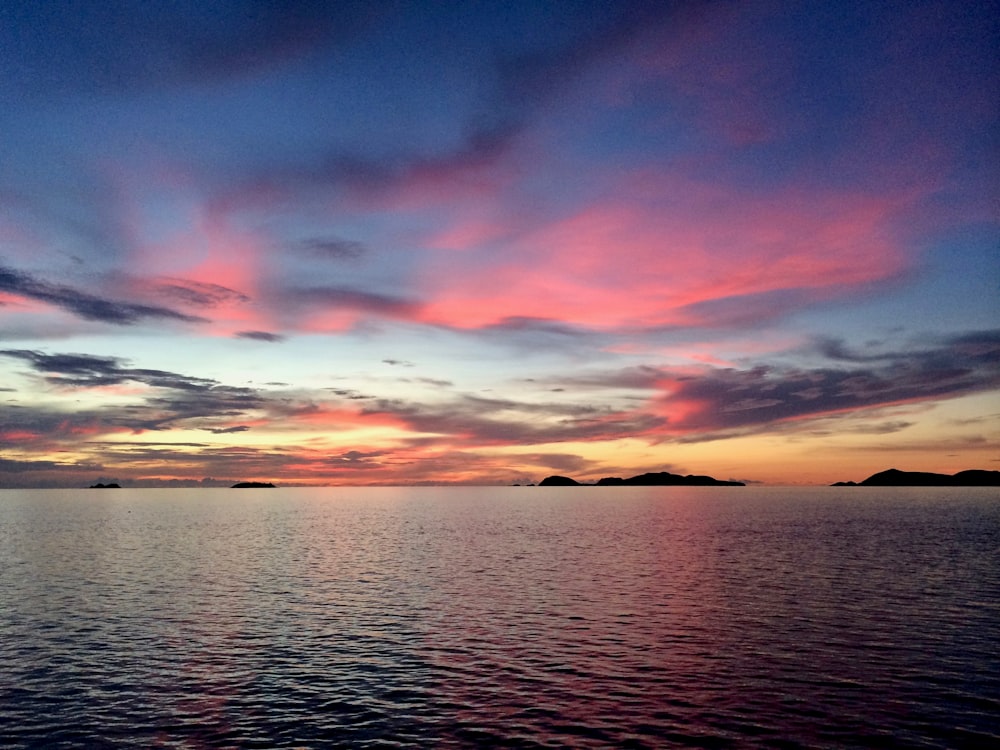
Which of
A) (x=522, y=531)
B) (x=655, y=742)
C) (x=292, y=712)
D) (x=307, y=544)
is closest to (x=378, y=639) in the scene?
(x=292, y=712)

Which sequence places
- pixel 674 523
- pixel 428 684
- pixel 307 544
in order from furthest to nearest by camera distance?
pixel 674 523 → pixel 307 544 → pixel 428 684

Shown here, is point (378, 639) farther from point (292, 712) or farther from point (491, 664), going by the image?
point (292, 712)

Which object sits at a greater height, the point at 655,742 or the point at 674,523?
the point at 674,523

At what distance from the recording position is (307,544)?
127 meters

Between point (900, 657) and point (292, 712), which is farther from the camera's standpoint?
point (900, 657)

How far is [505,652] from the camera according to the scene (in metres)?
48.6

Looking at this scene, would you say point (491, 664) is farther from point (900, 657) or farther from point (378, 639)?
point (900, 657)

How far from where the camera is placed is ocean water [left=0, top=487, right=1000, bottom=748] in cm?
3488

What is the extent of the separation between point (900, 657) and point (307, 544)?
102m

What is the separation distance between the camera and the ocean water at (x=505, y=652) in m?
34.9

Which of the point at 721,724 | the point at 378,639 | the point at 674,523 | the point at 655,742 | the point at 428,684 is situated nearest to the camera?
the point at 655,742

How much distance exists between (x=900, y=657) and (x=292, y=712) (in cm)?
3887

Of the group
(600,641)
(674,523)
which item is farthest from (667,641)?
(674,523)

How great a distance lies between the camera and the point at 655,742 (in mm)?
33031
